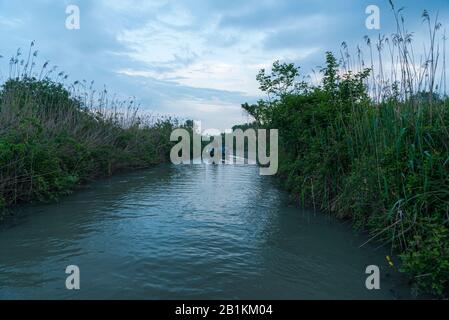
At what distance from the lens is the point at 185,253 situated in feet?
11.5

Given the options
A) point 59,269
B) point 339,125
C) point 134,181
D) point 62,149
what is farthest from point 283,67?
point 59,269

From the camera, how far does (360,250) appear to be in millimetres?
3676

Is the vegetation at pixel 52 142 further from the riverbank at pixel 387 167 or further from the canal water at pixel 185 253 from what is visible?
the riverbank at pixel 387 167

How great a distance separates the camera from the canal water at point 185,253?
2.68 m

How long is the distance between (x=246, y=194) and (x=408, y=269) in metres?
4.97

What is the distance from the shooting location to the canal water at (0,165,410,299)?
2.68 m

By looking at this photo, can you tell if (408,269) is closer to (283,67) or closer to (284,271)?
(284,271)
